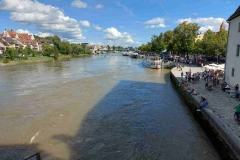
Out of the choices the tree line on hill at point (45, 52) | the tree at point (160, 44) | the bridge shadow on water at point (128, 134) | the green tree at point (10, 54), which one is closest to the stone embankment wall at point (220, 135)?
the bridge shadow on water at point (128, 134)

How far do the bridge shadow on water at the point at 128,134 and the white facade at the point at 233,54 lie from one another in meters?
6.87

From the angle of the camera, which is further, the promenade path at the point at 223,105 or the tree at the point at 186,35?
the tree at the point at 186,35

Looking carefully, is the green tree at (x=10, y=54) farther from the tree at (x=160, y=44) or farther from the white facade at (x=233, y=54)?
the tree at (x=160, y=44)

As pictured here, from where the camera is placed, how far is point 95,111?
16.8 metres

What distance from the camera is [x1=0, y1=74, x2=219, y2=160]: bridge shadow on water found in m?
10.3

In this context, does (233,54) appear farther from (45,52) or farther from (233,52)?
(45,52)

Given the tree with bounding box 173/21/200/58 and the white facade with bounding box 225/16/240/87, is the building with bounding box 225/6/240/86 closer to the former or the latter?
the white facade with bounding box 225/16/240/87

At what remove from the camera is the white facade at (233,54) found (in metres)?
19.4

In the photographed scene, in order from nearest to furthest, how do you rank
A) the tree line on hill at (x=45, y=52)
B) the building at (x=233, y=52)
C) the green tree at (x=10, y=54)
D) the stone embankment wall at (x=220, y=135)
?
the stone embankment wall at (x=220, y=135), the building at (x=233, y=52), the green tree at (x=10, y=54), the tree line on hill at (x=45, y=52)

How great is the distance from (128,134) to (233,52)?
1521 cm

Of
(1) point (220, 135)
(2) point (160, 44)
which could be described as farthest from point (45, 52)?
(1) point (220, 135)

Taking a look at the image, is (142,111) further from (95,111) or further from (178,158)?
(178,158)

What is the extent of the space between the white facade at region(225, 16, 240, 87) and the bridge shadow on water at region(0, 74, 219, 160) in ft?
22.6

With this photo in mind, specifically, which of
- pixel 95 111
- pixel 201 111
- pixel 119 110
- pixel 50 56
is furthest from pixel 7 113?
pixel 50 56
